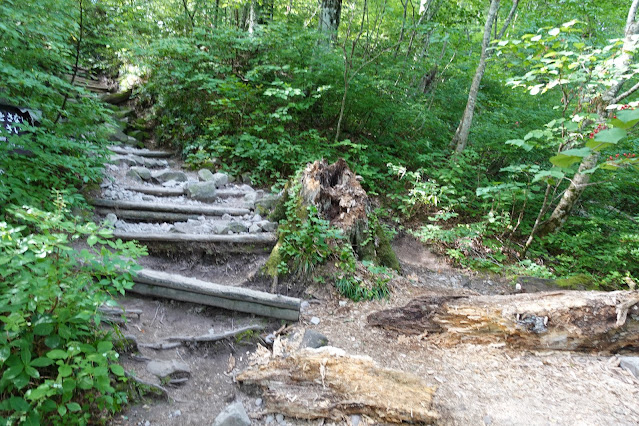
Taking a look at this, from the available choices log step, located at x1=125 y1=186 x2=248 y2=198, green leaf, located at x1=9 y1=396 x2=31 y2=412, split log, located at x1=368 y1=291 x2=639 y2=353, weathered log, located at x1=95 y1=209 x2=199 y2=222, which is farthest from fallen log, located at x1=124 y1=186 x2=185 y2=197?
split log, located at x1=368 y1=291 x2=639 y2=353

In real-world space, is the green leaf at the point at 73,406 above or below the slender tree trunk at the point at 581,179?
below

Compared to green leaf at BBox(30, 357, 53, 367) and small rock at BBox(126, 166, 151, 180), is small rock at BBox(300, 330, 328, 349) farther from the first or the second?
small rock at BBox(126, 166, 151, 180)

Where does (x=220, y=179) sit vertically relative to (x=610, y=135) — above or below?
below

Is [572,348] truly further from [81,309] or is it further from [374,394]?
[81,309]

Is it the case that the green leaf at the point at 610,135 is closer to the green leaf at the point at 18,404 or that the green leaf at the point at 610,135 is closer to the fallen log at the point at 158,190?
the green leaf at the point at 18,404

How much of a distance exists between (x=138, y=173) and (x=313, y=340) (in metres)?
4.45

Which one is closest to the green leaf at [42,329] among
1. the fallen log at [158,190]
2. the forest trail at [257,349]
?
the forest trail at [257,349]

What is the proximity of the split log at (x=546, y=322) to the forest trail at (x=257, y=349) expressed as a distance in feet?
0.35

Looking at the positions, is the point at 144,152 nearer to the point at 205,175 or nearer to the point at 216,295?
the point at 205,175

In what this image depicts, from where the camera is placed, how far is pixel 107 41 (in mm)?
5000

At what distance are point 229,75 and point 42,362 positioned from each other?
7154 millimetres

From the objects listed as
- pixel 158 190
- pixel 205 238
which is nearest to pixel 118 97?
pixel 158 190

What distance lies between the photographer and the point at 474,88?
286 inches

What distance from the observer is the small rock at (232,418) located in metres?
2.41
